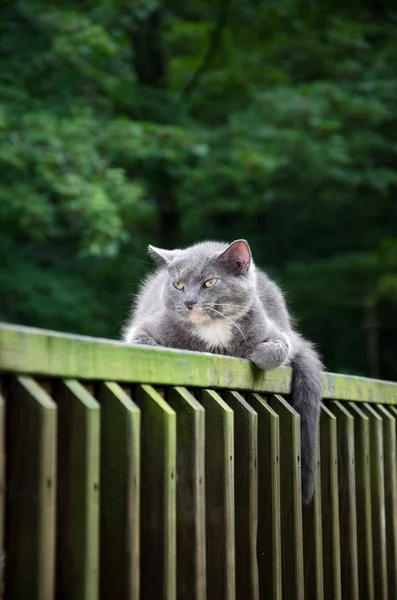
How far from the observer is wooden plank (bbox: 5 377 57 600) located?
157 centimetres

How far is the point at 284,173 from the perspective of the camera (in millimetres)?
12742

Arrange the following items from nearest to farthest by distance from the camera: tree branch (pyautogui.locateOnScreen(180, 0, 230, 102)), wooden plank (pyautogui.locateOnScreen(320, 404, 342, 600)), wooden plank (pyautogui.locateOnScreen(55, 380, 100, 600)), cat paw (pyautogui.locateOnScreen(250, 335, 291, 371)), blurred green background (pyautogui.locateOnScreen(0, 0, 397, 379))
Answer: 1. wooden plank (pyautogui.locateOnScreen(55, 380, 100, 600))
2. cat paw (pyautogui.locateOnScreen(250, 335, 291, 371))
3. wooden plank (pyautogui.locateOnScreen(320, 404, 342, 600))
4. blurred green background (pyautogui.locateOnScreen(0, 0, 397, 379))
5. tree branch (pyautogui.locateOnScreen(180, 0, 230, 102))

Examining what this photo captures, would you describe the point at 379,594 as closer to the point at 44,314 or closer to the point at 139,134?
the point at 139,134

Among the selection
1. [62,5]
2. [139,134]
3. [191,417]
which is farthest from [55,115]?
[191,417]

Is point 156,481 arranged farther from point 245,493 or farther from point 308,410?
point 308,410

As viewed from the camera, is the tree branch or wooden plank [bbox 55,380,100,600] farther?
the tree branch

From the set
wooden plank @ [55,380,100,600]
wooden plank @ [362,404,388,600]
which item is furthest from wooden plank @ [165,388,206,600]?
wooden plank @ [362,404,388,600]

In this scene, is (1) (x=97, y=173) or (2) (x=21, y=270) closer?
(1) (x=97, y=173)

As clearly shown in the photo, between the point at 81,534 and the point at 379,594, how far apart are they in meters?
2.24

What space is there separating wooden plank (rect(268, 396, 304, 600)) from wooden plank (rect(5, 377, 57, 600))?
1320 millimetres

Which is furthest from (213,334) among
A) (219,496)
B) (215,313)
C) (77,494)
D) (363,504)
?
(77,494)

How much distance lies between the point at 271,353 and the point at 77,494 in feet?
5.10

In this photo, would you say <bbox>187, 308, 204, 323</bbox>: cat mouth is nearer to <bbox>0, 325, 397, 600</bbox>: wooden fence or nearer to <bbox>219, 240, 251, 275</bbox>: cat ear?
<bbox>219, 240, 251, 275</bbox>: cat ear

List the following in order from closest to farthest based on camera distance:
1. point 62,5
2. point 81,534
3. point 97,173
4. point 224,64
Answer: point 81,534, point 97,173, point 62,5, point 224,64
